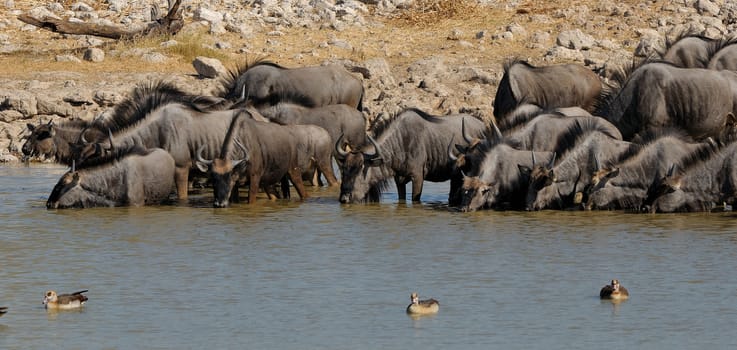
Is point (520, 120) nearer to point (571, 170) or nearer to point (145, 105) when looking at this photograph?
point (571, 170)

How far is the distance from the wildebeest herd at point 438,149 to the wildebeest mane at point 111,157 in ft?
0.07

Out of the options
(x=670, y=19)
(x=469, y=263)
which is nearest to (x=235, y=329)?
(x=469, y=263)

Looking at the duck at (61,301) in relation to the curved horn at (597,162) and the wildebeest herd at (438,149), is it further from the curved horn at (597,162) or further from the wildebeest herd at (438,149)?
the curved horn at (597,162)

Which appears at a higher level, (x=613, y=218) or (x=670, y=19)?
(x=670, y=19)

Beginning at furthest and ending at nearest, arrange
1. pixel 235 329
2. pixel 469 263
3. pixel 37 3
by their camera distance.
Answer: pixel 37 3 < pixel 469 263 < pixel 235 329

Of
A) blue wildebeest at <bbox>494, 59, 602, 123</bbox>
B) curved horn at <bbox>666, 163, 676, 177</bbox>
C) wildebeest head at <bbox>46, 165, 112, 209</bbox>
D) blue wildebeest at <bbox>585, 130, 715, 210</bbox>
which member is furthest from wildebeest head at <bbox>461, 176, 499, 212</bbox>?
blue wildebeest at <bbox>494, 59, 602, 123</bbox>

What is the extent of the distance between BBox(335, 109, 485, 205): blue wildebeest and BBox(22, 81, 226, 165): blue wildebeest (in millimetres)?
2021

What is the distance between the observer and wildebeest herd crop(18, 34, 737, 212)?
15.4 metres

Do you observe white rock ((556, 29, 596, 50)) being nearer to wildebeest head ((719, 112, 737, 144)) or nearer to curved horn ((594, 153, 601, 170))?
wildebeest head ((719, 112, 737, 144))

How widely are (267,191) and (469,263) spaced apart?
220 inches

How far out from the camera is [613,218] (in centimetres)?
1487

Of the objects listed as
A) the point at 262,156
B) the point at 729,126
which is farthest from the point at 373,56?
the point at 262,156

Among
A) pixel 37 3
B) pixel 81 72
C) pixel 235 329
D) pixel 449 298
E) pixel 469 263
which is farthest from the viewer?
pixel 37 3

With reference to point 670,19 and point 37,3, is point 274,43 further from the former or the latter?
point 670,19
